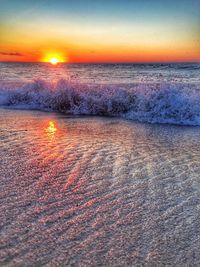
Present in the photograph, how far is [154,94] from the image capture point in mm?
11719

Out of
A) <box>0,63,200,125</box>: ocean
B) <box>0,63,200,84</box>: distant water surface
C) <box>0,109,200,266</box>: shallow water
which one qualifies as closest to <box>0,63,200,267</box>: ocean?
<box>0,109,200,266</box>: shallow water

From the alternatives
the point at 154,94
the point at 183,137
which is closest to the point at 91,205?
the point at 183,137

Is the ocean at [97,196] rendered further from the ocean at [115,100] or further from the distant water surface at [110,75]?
the distant water surface at [110,75]

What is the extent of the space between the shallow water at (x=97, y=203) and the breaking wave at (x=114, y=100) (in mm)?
4493

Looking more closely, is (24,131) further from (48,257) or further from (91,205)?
(48,257)

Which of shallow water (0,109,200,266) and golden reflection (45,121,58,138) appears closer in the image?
shallow water (0,109,200,266)

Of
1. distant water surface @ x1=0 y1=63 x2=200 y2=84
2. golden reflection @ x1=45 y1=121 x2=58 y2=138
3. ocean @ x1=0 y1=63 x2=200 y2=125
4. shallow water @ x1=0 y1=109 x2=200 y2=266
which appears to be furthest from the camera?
distant water surface @ x1=0 y1=63 x2=200 y2=84

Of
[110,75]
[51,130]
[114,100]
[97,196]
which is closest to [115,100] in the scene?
[114,100]

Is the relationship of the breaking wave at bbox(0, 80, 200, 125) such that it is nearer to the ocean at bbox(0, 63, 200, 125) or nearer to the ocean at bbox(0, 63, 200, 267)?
the ocean at bbox(0, 63, 200, 125)

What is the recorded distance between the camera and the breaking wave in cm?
1066

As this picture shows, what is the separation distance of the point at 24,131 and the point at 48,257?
468 cm

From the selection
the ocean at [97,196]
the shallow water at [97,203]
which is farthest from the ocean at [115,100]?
the shallow water at [97,203]

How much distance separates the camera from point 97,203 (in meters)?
3.41

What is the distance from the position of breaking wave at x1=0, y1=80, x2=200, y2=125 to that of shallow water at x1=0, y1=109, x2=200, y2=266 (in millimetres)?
4493
